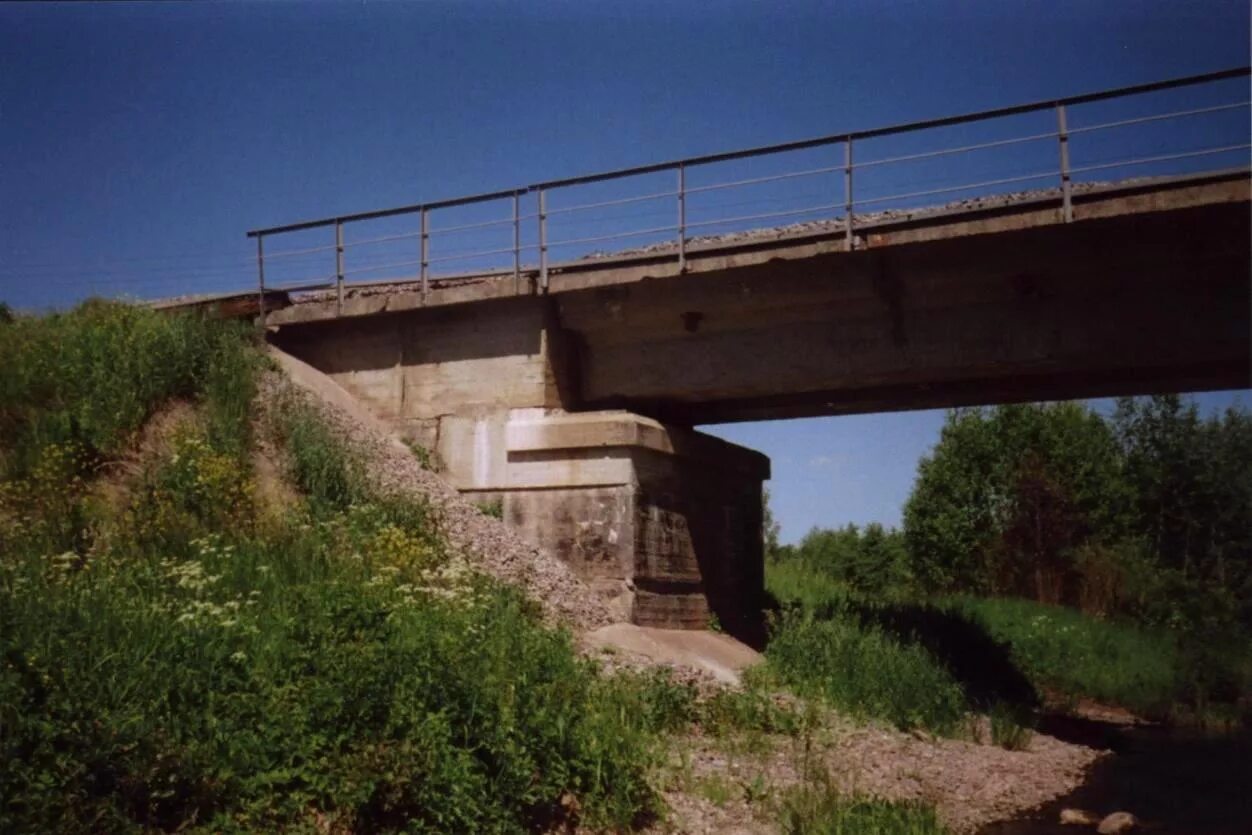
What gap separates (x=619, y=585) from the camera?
48.3 feet

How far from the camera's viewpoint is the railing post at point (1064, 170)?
12.7 meters

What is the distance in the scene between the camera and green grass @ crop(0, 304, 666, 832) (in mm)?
5852

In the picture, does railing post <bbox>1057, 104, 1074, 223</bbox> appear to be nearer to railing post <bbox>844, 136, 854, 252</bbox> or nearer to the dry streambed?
railing post <bbox>844, 136, 854, 252</bbox>

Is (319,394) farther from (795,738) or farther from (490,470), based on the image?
(795,738)

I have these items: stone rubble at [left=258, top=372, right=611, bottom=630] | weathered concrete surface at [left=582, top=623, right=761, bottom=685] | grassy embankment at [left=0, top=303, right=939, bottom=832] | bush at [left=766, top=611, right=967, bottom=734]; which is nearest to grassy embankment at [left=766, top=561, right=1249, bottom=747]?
bush at [left=766, top=611, right=967, bottom=734]

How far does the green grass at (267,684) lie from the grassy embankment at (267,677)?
0.06ft

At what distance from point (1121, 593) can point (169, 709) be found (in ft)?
95.3

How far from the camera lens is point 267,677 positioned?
6934mm

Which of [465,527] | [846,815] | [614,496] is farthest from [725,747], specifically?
[614,496]

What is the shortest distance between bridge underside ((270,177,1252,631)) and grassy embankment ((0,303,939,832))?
3115mm

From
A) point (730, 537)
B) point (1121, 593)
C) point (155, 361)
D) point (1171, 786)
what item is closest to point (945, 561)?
point (1121, 593)

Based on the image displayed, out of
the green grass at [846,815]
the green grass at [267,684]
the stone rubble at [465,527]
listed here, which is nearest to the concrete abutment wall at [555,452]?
the stone rubble at [465,527]

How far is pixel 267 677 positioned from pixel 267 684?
106 mm

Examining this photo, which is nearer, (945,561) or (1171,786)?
(1171,786)
